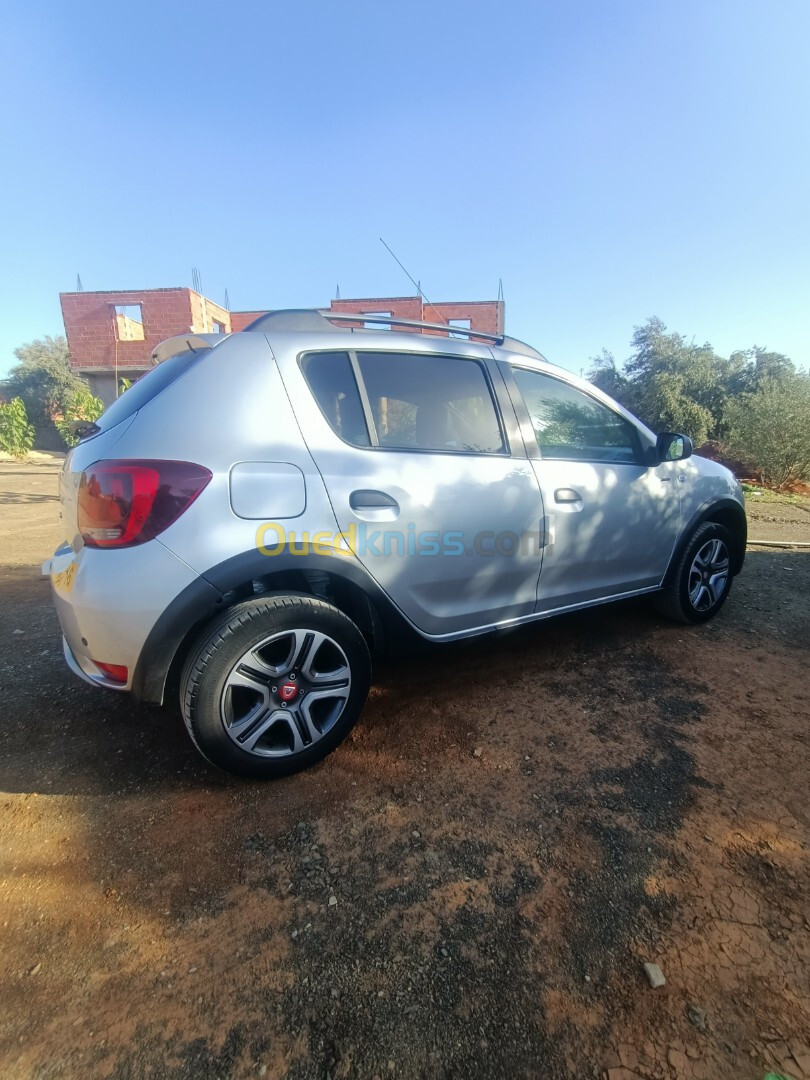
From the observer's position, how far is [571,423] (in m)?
2.88

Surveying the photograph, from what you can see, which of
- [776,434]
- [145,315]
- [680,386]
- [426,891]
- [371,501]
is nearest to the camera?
[426,891]

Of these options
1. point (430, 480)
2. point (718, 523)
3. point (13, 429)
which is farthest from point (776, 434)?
point (13, 429)

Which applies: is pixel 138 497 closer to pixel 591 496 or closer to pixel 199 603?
pixel 199 603

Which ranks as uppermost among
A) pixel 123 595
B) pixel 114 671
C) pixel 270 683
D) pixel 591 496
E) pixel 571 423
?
pixel 571 423

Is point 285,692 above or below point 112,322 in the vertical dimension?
below

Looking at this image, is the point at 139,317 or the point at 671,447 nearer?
the point at 671,447

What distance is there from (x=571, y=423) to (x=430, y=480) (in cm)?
111

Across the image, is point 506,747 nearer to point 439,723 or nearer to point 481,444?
point 439,723

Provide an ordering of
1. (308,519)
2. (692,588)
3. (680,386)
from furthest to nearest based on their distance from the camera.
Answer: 1. (680,386)
2. (692,588)
3. (308,519)

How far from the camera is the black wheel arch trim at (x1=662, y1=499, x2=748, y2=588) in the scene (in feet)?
10.8

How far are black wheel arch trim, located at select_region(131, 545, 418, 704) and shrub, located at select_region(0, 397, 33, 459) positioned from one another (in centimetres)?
2261

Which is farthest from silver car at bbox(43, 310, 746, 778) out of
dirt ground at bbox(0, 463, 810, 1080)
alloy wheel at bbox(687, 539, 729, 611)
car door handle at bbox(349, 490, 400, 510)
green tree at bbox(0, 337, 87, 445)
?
green tree at bbox(0, 337, 87, 445)

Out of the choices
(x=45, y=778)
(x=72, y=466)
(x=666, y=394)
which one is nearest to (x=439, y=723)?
(x=45, y=778)

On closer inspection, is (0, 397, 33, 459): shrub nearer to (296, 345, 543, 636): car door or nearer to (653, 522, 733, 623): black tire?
(296, 345, 543, 636): car door
